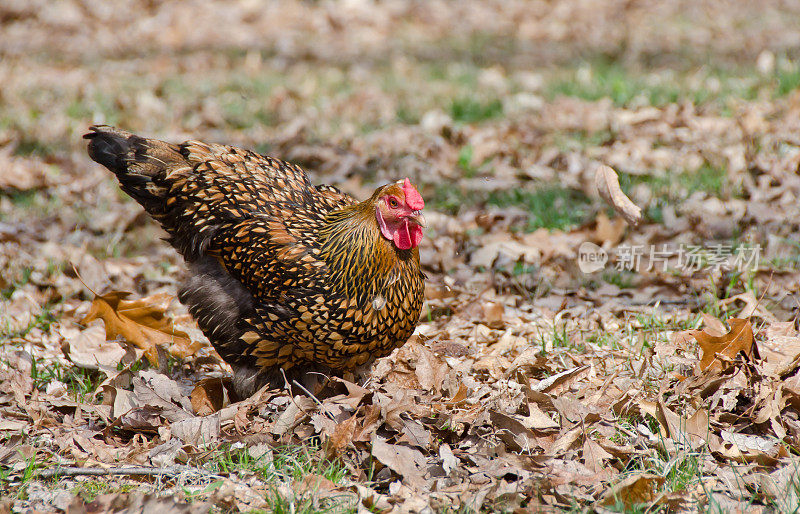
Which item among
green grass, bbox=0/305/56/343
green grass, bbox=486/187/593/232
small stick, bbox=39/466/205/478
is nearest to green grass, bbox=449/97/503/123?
green grass, bbox=486/187/593/232

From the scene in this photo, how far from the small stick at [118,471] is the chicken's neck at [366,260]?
3.28 feet

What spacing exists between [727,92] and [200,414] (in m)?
6.14

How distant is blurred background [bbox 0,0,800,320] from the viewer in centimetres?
527

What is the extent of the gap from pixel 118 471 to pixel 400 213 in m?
1.54

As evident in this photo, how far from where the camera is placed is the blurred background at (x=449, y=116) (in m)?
5.27

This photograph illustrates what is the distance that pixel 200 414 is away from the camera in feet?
12.0

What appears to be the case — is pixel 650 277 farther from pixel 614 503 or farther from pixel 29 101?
pixel 29 101

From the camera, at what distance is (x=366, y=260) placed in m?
3.39

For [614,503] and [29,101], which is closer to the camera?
[614,503]

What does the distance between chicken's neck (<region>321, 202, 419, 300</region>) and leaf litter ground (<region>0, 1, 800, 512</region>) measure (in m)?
0.49

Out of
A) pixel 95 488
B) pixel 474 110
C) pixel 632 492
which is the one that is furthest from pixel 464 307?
pixel 474 110

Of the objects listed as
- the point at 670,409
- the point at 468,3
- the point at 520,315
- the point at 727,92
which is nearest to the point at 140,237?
the point at 520,315

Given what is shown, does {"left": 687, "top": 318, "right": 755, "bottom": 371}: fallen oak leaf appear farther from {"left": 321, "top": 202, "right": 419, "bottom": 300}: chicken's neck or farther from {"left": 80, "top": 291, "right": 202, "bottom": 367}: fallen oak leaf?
{"left": 80, "top": 291, "right": 202, "bottom": 367}: fallen oak leaf

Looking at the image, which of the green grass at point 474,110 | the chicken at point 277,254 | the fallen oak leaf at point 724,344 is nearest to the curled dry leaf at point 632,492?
the fallen oak leaf at point 724,344
